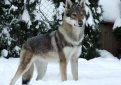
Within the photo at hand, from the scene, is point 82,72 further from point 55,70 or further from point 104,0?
point 104,0

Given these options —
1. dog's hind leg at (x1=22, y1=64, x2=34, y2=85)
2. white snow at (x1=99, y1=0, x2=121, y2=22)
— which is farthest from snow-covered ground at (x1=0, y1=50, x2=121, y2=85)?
white snow at (x1=99, y1=0, x2=121, y2=22)

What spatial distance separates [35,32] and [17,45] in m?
0.56

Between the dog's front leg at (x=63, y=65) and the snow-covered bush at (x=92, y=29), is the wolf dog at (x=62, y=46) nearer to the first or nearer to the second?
the dog's front leg at (x=63, y=65)

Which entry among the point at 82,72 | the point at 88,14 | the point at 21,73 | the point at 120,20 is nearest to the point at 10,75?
the point at 21,73

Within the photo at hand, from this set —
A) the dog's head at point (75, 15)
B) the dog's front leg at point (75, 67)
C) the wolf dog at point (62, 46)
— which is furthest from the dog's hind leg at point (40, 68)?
the dog's head at point (75, 15)

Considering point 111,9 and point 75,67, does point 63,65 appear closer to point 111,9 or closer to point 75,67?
point 75,67

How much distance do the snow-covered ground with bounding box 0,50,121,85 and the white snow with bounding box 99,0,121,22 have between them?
3.14 feet

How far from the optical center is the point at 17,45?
33.9 ft

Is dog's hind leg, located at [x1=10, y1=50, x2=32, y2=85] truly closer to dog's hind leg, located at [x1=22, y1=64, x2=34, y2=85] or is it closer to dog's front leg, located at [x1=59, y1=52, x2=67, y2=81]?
dog's hind leg, located at [x1=22, y1=64, x2=34, y2=85]

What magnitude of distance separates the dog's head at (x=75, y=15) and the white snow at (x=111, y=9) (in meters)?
3.99

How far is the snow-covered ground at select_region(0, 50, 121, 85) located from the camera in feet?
22.2

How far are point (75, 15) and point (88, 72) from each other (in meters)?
1.70

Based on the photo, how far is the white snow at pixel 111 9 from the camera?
36.5ft

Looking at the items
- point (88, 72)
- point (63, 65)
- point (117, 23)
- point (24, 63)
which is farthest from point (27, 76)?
point (117, 23)
